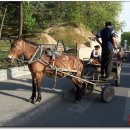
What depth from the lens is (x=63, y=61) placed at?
1062 cm

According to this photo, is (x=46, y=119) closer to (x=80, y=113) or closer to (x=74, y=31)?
(x=80, y=113)

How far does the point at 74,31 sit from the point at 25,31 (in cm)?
1833

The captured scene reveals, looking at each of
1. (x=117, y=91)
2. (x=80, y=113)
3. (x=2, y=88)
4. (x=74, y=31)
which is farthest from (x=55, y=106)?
(x=74, y=31)

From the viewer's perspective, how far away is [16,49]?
9.56m

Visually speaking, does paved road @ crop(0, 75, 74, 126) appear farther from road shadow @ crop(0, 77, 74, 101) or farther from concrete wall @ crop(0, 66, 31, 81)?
concrete wall @ crop(0, 66, 31, 81)

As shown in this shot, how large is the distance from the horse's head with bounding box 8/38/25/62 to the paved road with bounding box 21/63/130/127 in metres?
1.66

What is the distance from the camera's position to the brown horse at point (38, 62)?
9.65 meters

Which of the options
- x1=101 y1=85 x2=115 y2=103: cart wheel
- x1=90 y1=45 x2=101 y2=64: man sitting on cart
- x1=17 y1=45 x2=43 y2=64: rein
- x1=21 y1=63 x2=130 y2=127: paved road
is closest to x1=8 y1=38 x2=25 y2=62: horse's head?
x1=17 y1=45 x2=43 y2=64: rein

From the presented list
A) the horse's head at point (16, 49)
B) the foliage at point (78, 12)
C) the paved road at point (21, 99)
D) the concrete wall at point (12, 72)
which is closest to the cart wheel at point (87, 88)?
the paved road at point (21, 99)

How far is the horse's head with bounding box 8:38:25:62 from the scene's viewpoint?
9.49 meters

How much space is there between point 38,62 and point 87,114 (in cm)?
197

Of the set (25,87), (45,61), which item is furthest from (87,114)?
(25,87)

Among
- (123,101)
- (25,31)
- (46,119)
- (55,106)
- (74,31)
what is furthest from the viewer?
(74,31)

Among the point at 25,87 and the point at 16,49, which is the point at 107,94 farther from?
the point at 25,87
